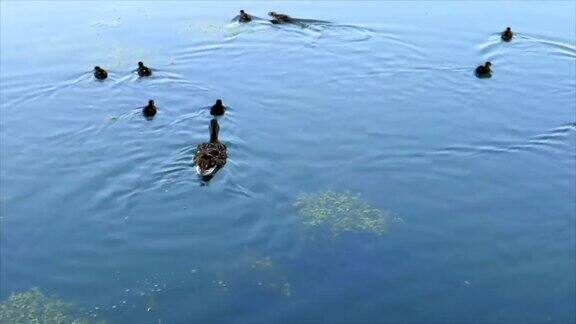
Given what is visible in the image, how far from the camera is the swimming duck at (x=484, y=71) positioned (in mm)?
19875

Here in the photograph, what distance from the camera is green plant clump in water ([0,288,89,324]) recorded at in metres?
11.8

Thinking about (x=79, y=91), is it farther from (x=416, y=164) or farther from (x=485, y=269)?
(x=485, y=269)

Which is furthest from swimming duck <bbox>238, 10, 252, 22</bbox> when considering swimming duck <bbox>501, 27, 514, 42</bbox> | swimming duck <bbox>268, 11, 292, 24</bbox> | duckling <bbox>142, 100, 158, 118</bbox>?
swimming duck <bbox>501, 27, 514, 42</bbox>

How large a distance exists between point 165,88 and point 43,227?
23.1ft

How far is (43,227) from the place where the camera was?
1413 cm

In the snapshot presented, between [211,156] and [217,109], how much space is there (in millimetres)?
2945

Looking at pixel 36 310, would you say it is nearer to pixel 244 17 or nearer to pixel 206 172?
pixel 206 172

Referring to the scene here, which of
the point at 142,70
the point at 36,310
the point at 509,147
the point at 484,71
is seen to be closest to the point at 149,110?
the point at 142,70

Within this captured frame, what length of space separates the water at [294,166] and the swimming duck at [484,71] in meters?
0.38

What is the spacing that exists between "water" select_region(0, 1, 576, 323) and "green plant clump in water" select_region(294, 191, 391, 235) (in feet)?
0.91

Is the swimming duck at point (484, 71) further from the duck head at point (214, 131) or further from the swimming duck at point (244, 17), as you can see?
the swimming duck at point (244, 17)

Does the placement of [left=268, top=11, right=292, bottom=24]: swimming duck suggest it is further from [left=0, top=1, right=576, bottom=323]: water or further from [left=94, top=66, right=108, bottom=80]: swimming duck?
[left=94, top=66, right=108, bottom=80]: swimming duck

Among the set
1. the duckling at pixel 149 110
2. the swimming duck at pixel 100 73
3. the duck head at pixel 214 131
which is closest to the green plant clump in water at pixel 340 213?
the duck head at pixel 214 131

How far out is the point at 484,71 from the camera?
19922 millimetres
